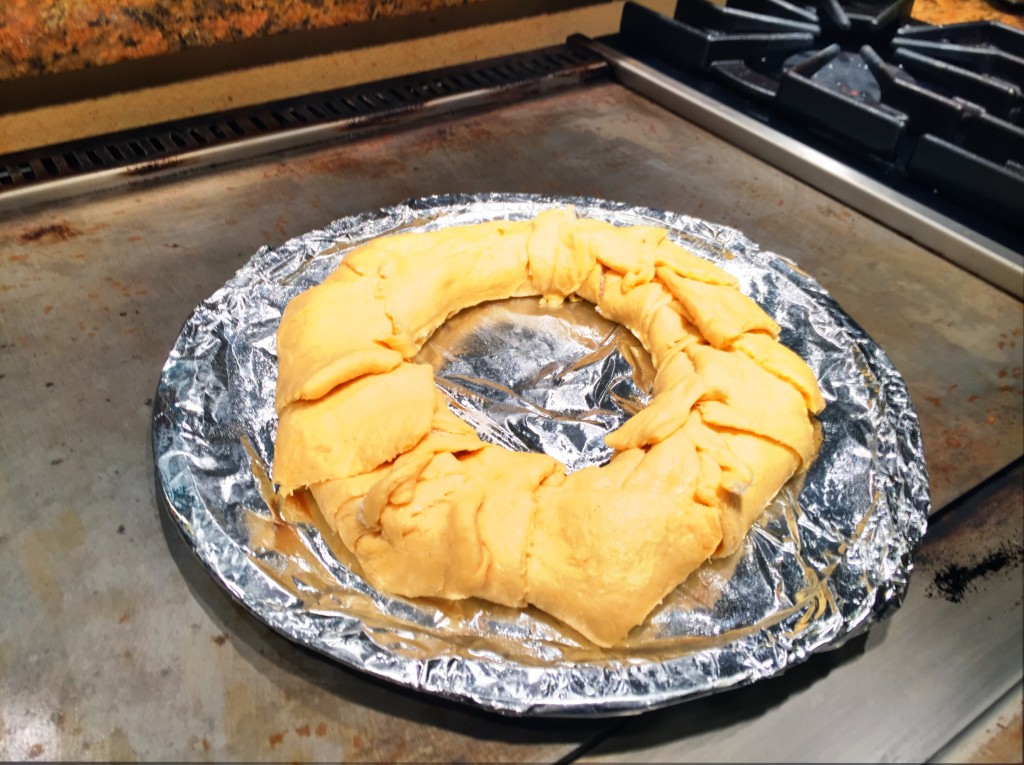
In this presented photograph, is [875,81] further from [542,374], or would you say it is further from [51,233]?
[51,233]

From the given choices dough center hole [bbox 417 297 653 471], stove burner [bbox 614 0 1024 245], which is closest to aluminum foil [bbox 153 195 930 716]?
dough center hole [bbox 417 297 653 471]

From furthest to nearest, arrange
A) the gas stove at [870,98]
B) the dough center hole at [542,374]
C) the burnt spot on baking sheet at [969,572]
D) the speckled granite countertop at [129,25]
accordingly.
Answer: the gas stove at [870,98], the speckled granite countertop at [129,25], the dough center hole at [542,374], the burnt spot on baking sheet at [969,572]

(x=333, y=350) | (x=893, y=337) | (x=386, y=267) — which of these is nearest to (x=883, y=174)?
(x=893, y=337)

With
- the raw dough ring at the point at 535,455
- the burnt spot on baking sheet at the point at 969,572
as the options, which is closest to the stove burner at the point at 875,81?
the raw dough ring at the point at 535,455

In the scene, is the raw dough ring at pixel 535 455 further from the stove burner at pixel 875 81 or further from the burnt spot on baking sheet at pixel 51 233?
the stove burner at pixel 875 81

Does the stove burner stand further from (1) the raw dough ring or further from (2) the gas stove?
(1) the raw dough ring

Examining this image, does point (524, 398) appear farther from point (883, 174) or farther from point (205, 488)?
point (883, 174)

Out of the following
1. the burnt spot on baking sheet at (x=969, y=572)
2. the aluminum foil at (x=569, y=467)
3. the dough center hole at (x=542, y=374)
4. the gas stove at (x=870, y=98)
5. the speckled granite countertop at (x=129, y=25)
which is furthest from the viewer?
the gas stove at (x=870, y=98)

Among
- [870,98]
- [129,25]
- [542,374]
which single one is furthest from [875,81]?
[129,25]
